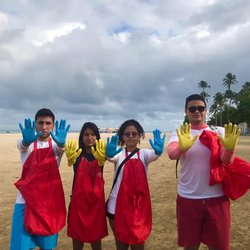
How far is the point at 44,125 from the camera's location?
3789 mm

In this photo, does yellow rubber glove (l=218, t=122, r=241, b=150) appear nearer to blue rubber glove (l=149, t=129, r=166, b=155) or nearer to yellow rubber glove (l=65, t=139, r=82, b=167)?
blue rubber glove (l=149, t=129, r=166, b=155)

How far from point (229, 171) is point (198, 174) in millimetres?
339

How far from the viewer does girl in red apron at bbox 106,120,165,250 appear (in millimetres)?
3502

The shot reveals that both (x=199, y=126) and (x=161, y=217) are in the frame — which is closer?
(x=199, y=126)

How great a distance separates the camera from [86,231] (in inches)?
144

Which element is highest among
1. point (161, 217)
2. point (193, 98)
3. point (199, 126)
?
point (193, 98)

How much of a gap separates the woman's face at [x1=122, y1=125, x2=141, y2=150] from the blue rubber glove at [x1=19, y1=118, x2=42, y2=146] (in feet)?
3.53

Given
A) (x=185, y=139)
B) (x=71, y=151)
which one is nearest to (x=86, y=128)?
(x=71, y=151)

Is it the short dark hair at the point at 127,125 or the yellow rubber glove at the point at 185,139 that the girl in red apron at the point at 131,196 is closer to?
the short dark hair at the point at 127,125

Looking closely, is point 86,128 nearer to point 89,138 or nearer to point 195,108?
point 89,138

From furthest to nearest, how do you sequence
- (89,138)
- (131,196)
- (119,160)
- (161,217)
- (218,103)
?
(218,103)
(161,217)
(89,138)
(119,160)
(131,196)

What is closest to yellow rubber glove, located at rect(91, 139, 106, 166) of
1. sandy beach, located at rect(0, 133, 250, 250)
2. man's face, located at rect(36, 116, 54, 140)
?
man's face, located at rect(36, 116, 54, 140)

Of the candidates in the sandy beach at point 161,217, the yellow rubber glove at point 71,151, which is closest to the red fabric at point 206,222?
the yellow rubber glove at point 71,151

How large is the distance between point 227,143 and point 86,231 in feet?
6.22
